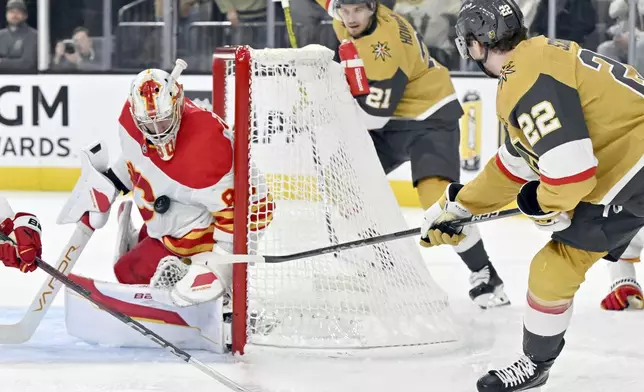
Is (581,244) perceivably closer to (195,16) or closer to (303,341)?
(303,341)

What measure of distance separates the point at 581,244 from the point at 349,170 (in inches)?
37.1

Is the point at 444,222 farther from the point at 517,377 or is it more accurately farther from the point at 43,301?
the point at 43,301

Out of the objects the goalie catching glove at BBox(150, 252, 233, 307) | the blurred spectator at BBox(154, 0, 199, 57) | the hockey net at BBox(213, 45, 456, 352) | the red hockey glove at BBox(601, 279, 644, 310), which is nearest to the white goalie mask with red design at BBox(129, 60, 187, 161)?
the hockey net at BBox(213, 45, 456, 352)

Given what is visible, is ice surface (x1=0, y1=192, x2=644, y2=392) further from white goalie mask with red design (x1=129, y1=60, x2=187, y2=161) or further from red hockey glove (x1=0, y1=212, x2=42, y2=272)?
white goalie mask with red design (x1=129, y1=60, x2=187, y2=161)

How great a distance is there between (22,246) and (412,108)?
157cm

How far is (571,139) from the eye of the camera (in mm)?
2227

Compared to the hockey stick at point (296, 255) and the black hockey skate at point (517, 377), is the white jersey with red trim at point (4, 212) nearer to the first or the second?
the hockey stick at point (296, 255)

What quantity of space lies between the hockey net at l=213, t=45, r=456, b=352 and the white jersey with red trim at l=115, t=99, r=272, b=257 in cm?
7

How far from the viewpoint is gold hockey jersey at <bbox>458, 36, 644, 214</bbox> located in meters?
2.23

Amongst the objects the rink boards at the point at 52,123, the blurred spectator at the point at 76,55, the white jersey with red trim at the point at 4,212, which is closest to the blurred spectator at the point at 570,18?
the rink boards at the point at 52,123

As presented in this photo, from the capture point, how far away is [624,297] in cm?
360

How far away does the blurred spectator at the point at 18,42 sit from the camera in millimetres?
6691

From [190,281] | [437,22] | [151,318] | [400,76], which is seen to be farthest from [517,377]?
[437,22]

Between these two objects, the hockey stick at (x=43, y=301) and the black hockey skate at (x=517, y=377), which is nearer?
the black hockey skate at (x=517, y=377)
